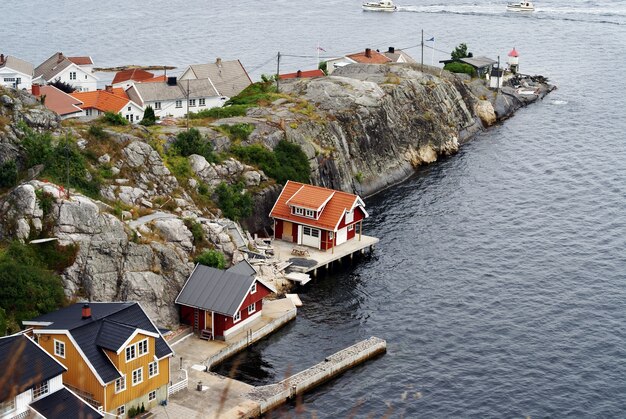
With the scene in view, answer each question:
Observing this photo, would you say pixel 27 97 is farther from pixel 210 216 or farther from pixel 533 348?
pixel 533 348

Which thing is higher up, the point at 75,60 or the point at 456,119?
the point at 75,60

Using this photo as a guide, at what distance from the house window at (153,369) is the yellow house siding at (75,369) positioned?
4155 mm

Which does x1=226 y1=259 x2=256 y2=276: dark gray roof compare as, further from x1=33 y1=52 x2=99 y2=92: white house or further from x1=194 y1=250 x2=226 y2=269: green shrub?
x1=33 y1=52 x2=99 y2=92: white house

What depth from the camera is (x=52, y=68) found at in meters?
144

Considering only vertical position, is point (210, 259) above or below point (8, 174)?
below

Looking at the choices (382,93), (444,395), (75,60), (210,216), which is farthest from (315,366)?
(75,60)

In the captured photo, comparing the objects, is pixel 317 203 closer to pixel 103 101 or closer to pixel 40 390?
pixel 103 101

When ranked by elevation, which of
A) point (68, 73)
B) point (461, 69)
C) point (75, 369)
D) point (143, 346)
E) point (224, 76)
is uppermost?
point (68, 73)

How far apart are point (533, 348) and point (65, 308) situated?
3818cm

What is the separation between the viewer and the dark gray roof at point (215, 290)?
75938 millimetres

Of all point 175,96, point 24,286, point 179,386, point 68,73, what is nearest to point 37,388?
point 179,386

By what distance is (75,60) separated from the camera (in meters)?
148

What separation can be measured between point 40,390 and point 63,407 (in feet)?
6.00

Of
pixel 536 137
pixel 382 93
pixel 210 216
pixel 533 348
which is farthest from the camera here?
pixel 536 137
